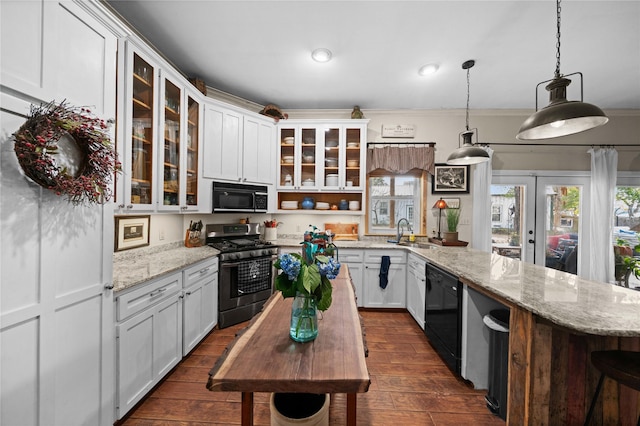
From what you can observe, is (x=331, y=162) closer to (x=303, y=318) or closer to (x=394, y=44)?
(x=394, y=44)

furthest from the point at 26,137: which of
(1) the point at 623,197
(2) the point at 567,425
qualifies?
(1) the point at 623,197

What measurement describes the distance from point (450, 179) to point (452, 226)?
79 cm

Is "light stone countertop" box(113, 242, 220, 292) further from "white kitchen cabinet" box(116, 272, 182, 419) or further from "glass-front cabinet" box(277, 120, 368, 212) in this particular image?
"glass-front cabinet" box(277, 120, 368, 212)

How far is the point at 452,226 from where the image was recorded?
3.68 m

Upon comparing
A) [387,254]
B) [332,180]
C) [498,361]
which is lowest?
[498,361]

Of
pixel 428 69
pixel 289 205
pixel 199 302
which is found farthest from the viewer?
pixel 289 205

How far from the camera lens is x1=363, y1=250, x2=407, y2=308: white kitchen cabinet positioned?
3.44 metres

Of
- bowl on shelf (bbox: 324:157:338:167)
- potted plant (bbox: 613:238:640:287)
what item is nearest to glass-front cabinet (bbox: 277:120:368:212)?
bowl on shelf (bbox: 324:157:338:167)

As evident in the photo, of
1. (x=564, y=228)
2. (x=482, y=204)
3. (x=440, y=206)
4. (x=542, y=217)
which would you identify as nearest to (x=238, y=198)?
(x=440, y=206)

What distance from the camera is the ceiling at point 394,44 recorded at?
2.04 m

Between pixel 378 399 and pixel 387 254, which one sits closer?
pixel 378 399

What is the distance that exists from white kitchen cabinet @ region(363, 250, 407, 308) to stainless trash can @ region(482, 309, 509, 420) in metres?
1.57

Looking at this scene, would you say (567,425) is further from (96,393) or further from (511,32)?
(511,32)

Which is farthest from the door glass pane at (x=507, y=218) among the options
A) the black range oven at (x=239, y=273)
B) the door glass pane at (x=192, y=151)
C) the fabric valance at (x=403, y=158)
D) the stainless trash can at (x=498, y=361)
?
the door glass pane at (x=192, y=151)
